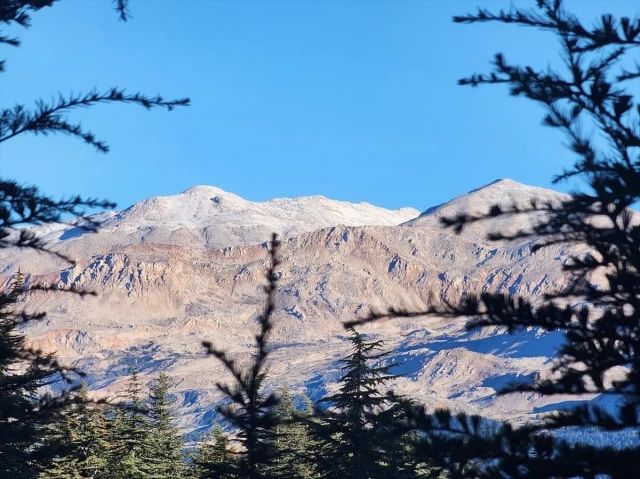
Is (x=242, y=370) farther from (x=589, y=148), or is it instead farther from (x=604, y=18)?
(x=604, y=18)

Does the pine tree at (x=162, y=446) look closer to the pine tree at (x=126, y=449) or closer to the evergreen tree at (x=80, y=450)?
the pine tree at (x=126, y=449)

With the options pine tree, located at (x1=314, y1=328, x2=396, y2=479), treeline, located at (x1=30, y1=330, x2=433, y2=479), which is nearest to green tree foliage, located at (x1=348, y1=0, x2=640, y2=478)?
treeline, located at (x1=30, y1=330, x2=433, y2=479)

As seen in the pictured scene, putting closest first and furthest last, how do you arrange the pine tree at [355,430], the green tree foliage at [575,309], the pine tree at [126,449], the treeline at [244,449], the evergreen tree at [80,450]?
the green tree foliage at [575,309] < the treeline at [244,449] < the pine tree at [355,430] < the evergreen tree at [80,450] < the pine tree at [126,449]

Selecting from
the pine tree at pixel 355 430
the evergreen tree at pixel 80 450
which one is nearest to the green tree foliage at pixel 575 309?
the pine tree at pixel 355 430

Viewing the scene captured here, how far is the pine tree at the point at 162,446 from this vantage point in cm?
2891

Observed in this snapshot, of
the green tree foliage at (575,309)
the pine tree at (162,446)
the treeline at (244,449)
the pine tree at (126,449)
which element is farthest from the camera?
the pine tree at (162,446)

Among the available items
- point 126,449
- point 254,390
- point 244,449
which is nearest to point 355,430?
point 244,449

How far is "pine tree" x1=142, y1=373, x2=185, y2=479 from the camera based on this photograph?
1138 inches

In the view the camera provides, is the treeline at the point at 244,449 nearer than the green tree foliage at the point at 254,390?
No

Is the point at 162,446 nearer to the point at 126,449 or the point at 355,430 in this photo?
the point at 126,449

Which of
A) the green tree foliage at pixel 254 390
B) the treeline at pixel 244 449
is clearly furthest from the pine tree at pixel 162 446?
the green tree foliage at pixel 254 390

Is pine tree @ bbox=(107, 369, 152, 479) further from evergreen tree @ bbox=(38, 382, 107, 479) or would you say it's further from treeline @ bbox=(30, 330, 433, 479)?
evergreen tree @ bbox=(38, 382, 107, 479)

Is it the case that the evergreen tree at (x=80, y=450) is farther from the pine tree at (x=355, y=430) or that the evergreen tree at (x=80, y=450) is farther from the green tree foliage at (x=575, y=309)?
the green tree foliage at (x=575, y=309)

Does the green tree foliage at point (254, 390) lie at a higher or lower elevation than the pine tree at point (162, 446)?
higher
